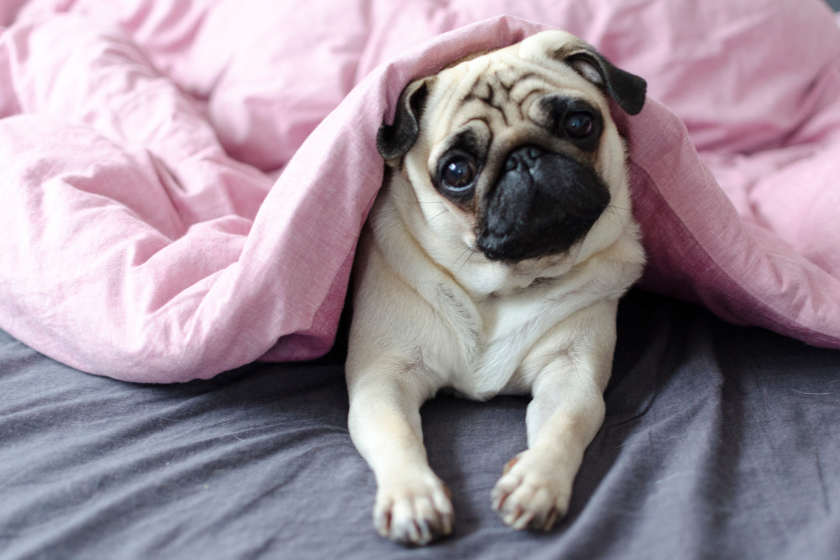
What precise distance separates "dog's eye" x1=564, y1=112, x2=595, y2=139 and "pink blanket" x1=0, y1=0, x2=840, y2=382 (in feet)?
0.65

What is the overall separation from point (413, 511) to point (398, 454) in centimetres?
16

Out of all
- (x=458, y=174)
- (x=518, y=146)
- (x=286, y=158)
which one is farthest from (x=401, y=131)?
(x=286, y=158)

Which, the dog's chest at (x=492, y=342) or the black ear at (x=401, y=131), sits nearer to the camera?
the black ear at (x=401, y=131)

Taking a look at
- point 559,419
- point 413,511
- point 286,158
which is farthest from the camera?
point 286,158

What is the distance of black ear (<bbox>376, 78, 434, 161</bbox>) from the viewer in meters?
1.49

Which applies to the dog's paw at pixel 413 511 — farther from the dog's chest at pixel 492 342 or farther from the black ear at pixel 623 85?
the black ear at pixel 623 85

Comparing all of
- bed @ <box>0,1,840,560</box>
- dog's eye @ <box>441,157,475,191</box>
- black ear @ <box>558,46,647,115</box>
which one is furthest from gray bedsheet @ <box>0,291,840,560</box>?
black ear @ <box>558,46,647,115</box>

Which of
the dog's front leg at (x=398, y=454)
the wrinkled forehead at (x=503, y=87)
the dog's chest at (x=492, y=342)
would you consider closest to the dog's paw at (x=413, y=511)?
the dog's front leg at (x=398, y=454)

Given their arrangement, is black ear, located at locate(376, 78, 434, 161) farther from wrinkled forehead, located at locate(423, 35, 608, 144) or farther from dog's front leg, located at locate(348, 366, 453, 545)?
dog's front leg, located at locate(348, 366, 453, 545)

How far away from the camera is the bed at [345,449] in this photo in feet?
3.61

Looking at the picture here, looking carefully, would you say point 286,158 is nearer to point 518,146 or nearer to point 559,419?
point 518,146

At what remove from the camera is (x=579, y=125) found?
1514 mm

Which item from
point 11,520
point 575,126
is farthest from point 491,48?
Answer: point 11,520

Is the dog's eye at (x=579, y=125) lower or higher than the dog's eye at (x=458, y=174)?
higher
